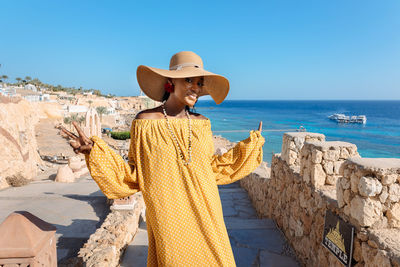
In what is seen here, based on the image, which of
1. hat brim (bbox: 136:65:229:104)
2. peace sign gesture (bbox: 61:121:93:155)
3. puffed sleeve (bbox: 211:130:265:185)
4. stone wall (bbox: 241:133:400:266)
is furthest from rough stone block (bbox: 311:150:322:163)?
peace sign gesture (bbox: 61:121:93:155)

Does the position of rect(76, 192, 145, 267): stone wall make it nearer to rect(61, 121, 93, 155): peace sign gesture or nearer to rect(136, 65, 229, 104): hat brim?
rect(61, 121, 93, 155): peace sign gesture

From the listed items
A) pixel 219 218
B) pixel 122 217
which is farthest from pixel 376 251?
pixel 122 217

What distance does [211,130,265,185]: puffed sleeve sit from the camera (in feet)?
6.33

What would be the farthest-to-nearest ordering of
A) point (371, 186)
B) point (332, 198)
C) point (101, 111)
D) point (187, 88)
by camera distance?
point (101, 111)
point (332, 198)
point (371, 186)
point (187, 88)

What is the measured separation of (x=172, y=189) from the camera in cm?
171

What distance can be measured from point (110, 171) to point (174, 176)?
435mm

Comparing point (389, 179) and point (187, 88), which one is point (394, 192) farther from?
point (187, 88)

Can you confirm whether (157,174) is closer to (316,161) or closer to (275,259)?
(316,161)

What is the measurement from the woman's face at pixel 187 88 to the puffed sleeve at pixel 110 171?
0.47m

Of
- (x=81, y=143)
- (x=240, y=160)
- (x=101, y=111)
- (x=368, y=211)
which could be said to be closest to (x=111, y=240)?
(x=81, y=143)

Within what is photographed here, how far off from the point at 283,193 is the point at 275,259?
46.3 inches

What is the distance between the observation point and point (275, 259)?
3.53 metres

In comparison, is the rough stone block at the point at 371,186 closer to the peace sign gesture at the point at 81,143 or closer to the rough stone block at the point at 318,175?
the rough stone block at the point at 318,175

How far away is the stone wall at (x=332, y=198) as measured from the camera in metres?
1.93
